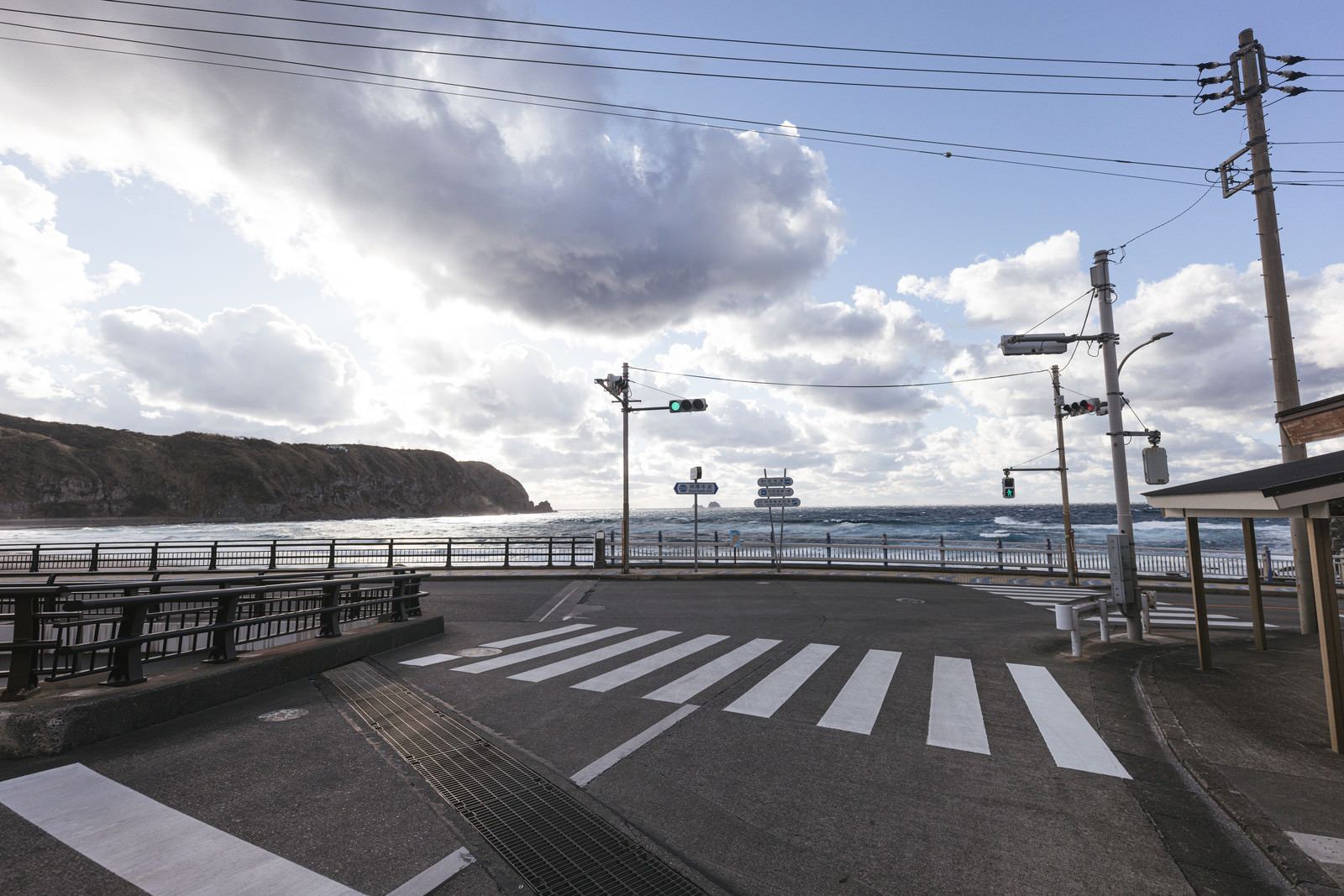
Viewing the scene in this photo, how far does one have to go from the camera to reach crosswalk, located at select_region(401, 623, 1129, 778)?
20.0 feet

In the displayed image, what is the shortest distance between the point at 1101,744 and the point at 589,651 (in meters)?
6.96

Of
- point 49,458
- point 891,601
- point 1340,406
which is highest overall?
point 49,458

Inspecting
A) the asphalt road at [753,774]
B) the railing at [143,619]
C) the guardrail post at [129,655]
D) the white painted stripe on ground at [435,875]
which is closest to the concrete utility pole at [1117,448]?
the asphalt road at [753,774]

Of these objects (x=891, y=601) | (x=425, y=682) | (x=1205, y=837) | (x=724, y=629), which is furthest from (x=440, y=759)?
(x=891, y=601)

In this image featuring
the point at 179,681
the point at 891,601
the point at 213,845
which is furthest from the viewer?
the point at 891,601

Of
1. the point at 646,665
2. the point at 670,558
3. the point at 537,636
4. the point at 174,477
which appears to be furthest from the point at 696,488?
the point at 174,477

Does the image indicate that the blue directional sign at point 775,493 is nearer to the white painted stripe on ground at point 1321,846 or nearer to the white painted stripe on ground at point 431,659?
the white painted stripe on ground at point 431,659

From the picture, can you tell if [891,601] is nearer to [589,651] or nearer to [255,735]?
[589,651]

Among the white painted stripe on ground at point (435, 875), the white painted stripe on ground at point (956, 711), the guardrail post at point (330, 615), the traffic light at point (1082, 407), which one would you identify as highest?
the traffic light at point (1082, 407)

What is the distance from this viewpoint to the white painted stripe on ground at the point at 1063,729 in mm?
5379

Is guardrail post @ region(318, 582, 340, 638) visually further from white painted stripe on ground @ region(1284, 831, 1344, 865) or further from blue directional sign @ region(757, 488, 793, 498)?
blue directional sign @ region(757, 488, 793, 498)

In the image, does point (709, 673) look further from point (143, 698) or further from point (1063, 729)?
point (143, 698)

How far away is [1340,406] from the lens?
10.2 metres

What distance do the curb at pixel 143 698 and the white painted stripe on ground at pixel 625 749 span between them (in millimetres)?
4475
